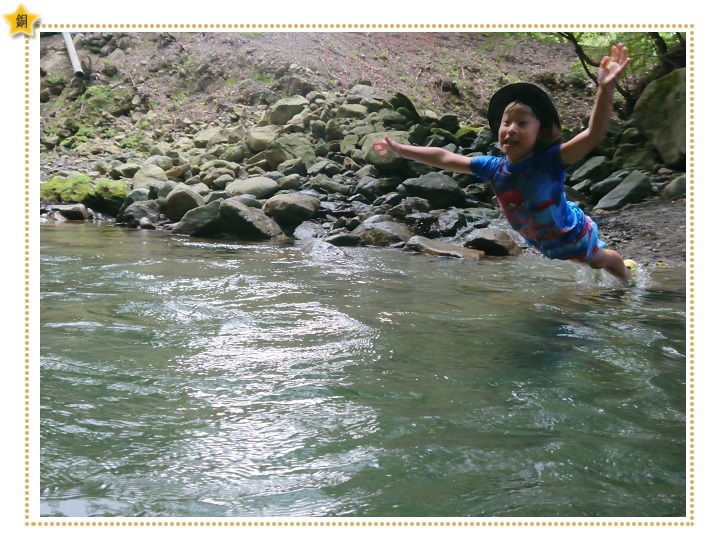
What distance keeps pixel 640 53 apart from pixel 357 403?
11.0 metres

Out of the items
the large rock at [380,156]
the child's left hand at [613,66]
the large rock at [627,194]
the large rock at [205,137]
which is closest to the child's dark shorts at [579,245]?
the child's left hand at [613,66]

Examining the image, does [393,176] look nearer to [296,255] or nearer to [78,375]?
[296,255]

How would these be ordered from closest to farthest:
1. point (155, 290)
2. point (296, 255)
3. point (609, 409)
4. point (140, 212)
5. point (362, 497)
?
point (362, 497) < point (609, 409) < point (155, 290) < point (296, 255) < point (140, 212)

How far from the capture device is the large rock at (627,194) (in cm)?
845

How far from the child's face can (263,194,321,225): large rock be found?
207 inches

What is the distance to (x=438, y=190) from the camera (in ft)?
29.7

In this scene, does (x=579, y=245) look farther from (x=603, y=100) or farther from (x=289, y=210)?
(x=289, y=210)

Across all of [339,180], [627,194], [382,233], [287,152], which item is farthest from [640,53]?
[382,233]

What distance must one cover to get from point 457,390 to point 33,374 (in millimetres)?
1388

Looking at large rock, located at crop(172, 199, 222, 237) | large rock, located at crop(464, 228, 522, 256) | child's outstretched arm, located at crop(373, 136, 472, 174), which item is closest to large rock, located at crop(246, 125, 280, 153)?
large rock, located at crop(172, 199, 222, 237)

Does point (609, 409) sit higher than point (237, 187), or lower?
lower

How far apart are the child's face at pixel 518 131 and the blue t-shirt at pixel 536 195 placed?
0.22 ft

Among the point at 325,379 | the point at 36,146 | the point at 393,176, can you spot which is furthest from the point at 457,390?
the point at 393,176
